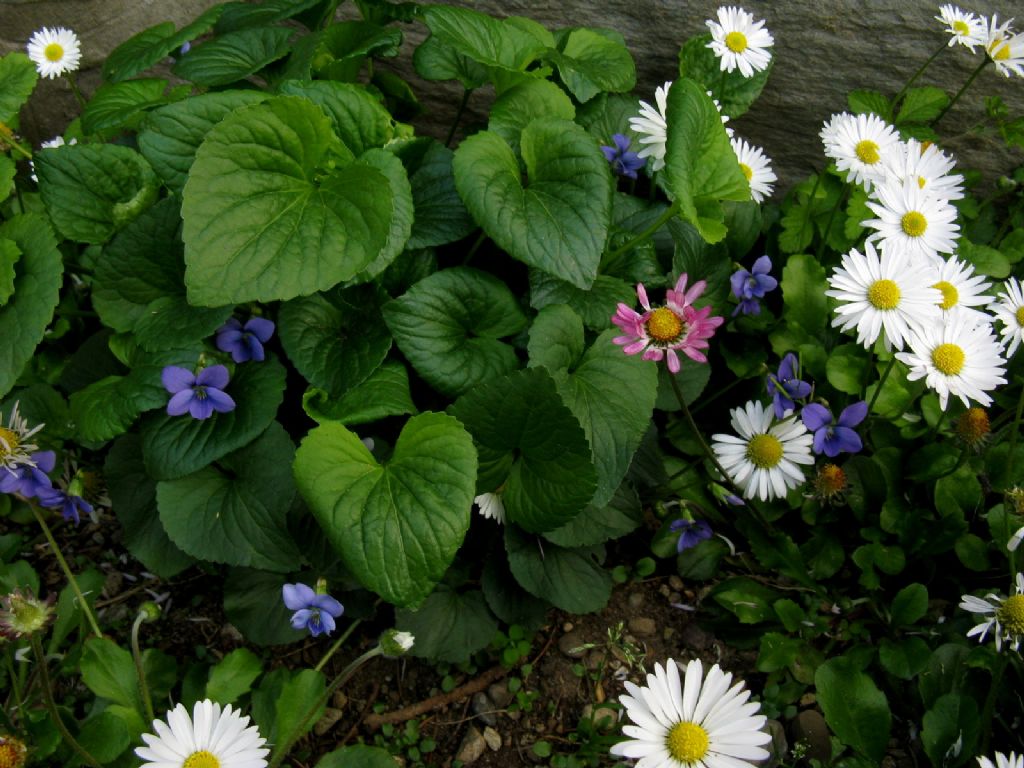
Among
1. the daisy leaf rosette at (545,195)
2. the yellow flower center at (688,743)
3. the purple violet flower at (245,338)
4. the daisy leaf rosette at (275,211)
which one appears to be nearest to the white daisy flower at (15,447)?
the purple violet flower at (245,338)

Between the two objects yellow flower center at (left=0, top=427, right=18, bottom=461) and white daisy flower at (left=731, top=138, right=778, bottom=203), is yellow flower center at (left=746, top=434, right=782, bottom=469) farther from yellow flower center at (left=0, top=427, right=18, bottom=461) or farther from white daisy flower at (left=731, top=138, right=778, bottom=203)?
yellow flower center at (left=0, top=427, right=18, bottom=461)

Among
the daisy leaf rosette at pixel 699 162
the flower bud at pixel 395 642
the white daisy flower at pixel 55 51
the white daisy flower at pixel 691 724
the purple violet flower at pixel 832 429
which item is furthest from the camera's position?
the white daisy flower at pixel 55 51

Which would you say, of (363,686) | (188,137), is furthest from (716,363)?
(188,137)

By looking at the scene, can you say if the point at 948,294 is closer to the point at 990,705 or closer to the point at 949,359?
the point at 949,359

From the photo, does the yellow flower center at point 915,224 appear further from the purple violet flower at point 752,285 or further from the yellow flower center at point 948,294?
the purple violet flower at point 752,285

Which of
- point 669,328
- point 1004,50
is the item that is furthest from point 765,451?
point 1004,50

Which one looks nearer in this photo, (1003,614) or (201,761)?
(201,761)

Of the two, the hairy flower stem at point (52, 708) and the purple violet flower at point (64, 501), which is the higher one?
the purple violet flower at point (64, 501)
